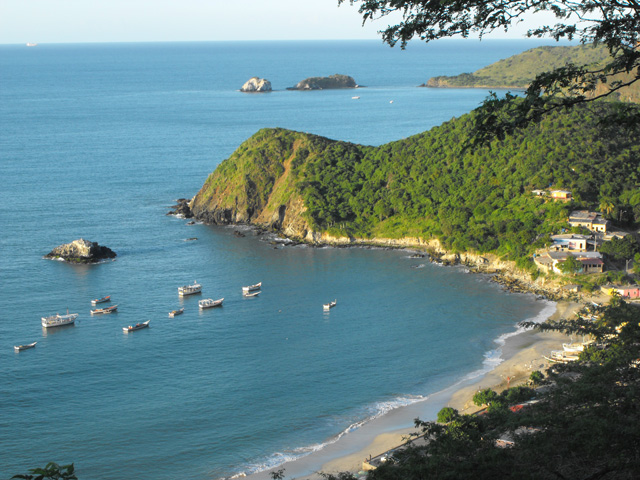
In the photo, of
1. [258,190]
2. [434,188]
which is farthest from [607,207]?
[258,190]

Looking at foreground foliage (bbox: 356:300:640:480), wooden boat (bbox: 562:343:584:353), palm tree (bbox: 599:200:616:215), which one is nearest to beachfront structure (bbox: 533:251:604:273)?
palm tree (bbox: 599:200:616:215)

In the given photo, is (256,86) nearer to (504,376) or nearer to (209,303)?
(209,303)

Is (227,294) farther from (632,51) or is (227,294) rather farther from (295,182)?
(632,51)

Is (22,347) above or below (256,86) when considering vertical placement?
below

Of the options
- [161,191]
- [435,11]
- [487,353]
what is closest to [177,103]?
[161,191]

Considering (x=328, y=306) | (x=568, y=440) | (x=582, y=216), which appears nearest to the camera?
(x=568, y=440)
